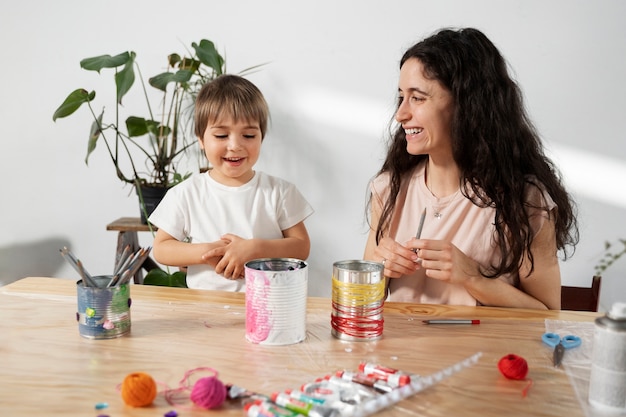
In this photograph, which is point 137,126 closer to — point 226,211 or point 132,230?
point 132,230

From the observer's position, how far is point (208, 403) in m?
0.73

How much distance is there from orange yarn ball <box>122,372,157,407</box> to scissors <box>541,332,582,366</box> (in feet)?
1.86

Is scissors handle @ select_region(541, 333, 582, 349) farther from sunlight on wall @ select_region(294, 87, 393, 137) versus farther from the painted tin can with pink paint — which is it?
sunlight on wall @ select_region(294, 87, 393, 137)

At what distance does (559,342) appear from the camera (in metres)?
0.94

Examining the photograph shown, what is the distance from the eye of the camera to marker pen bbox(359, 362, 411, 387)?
0.77 meters

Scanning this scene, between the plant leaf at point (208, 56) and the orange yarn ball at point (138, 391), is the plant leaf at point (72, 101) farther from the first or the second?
the orange yarn ball at point (138, 391)

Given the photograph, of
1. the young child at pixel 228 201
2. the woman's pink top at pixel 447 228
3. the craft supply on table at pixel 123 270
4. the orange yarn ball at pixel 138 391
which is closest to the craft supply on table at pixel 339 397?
the orange yarn ball at pixel 138 391

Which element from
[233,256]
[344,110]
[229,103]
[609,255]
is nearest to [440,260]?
[233,256]

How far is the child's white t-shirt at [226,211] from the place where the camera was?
1575 mm

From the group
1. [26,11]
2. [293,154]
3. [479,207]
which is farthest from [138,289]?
[26,11]

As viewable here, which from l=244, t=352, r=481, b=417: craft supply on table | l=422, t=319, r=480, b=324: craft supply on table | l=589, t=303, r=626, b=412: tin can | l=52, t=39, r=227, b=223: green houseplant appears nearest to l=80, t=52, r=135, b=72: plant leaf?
l=52, t=39, r=227, b=223: green houseplant

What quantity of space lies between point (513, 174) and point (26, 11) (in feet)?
7.80

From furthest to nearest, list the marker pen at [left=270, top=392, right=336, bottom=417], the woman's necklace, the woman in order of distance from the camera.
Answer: the woman's necklace
the woman
the marker pen at [left=270, top=392, right=336, bottom=417]

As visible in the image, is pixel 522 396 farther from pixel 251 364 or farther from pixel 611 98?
pixel 611 98
